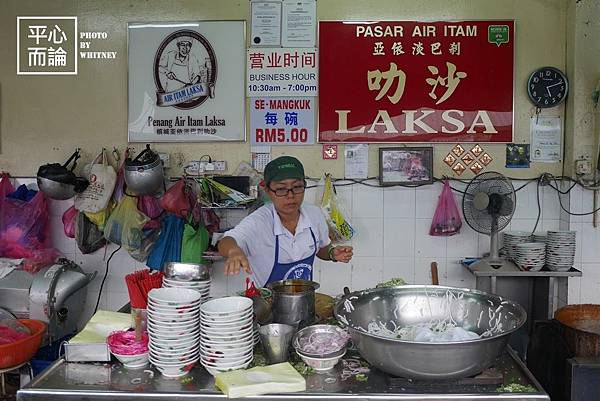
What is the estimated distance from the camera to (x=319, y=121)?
14.1 ft

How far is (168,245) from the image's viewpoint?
13.4 ft

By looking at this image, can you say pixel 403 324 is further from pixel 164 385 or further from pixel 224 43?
pixel 224 43

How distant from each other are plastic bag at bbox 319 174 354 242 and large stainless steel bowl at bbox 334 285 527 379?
5.94 feet

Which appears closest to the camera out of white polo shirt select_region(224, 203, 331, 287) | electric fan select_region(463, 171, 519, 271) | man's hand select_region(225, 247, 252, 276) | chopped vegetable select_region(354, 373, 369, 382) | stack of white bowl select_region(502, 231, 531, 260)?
chopped vegetable select_region(354, 373, 369, 382)

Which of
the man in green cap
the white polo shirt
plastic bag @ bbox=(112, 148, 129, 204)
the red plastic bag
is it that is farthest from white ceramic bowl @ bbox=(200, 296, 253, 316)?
plastic bag @ bbox=(112, 148, 129, 204)

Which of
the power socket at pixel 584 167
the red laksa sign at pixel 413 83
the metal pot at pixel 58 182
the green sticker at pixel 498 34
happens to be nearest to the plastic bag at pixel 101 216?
the metal pot at pixel 58 182

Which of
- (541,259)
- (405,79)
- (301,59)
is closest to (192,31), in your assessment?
(301,59)

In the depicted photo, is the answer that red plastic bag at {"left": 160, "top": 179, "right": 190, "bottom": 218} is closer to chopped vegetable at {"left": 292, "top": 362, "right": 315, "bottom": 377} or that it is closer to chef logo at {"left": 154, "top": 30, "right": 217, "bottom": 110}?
chef logo at {"left": 154, "top": 30, "right": 217, "bottom": 110}

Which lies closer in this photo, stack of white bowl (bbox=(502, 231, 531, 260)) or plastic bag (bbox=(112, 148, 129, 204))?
stack of white bowl (bbox=(502, 231, 531, 260))

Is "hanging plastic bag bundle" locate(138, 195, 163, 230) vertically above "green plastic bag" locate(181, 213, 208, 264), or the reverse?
"hanging plastic bag bundle" locate(138, 195, 163, 230)

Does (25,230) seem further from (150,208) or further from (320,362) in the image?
(320,362)

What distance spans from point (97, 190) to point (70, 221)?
0.34 metres

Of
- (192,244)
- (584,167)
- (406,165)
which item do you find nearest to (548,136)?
(584,167)

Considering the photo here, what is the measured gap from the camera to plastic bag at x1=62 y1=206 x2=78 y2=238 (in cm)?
428
